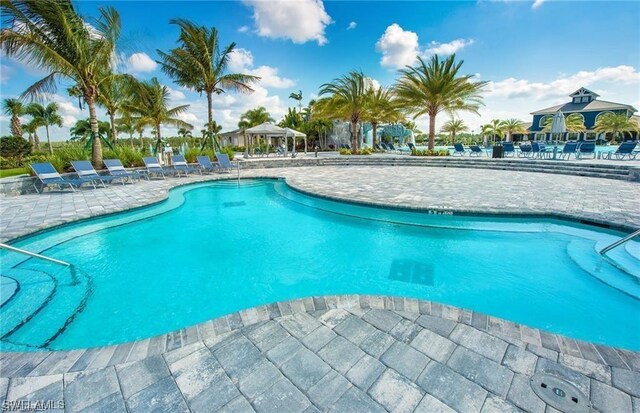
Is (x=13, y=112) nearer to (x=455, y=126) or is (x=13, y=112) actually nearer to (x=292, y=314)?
(x=292, y=314)

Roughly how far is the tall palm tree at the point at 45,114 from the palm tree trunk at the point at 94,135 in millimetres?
37211

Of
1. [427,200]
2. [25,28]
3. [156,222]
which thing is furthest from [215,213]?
[25,28]

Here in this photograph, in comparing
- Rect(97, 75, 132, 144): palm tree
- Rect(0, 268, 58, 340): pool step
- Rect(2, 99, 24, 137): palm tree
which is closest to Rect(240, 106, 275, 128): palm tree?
Rect(97, 75, 132, 144): palm tree

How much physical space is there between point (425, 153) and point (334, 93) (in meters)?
8.57

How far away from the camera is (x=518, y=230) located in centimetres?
596

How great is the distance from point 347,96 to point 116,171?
1689cm

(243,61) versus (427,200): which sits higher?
(243,61)

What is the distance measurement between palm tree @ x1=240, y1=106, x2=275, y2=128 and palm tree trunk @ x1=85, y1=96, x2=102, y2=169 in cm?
3004

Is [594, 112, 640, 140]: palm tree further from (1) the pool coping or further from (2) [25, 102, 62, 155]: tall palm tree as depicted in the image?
(2) [25, 102, 62, 155]: tall palm tree

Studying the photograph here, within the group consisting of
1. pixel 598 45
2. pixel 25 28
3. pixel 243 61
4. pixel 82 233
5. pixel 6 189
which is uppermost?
pixel 243 61

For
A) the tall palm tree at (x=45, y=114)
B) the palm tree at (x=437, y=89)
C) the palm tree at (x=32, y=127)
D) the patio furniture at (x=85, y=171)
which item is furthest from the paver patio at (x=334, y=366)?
the palm tree at (x=32, y=127)

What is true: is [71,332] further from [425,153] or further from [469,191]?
[425,153]

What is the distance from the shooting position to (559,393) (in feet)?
5.97

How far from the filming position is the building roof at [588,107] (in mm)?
37372
